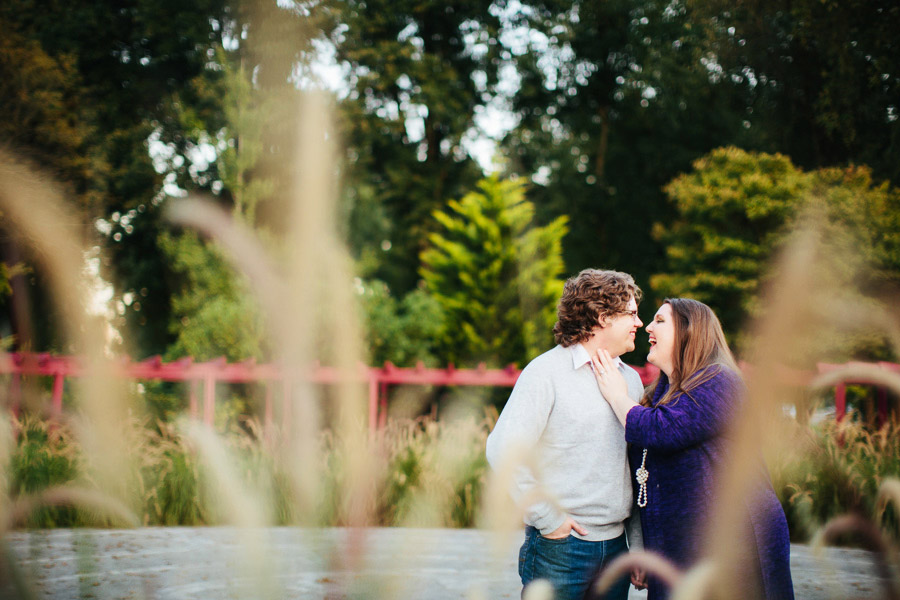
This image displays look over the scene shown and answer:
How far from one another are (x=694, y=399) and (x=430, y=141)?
68.2ft

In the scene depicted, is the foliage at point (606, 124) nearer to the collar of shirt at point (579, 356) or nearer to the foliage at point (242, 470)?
→ the foliage at point (242, 470)

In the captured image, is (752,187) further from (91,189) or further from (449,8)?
(91,189)

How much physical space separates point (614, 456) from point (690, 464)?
238mm

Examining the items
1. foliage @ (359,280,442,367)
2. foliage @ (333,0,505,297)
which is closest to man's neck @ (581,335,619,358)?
foliage @ (359,280,442,367)

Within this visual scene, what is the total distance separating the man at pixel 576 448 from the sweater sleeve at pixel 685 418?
12cm

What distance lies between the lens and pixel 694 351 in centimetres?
237

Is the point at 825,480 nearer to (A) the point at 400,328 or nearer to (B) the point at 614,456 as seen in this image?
(B) the point at 614,456

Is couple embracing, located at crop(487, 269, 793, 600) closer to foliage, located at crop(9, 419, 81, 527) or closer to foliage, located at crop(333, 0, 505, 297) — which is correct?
foliage, located at crop(9, 419, 81, 527)

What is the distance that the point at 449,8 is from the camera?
22.6m

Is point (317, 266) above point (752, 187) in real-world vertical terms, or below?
below

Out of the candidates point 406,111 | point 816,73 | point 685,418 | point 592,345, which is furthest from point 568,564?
point 406,111

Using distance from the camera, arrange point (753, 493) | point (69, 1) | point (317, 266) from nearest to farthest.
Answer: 1. point (317, 266)
2. point (753, 493)
3. point (69, 1)

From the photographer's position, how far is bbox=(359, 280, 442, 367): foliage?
14.2 metres

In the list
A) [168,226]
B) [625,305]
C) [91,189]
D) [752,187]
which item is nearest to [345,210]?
[168,226]
